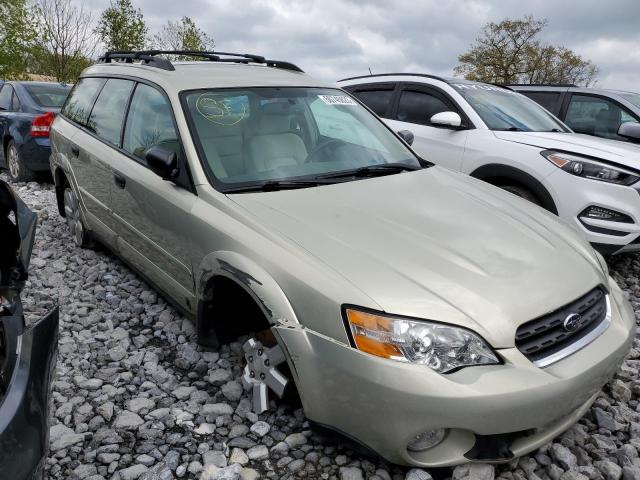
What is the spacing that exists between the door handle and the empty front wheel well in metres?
1.20

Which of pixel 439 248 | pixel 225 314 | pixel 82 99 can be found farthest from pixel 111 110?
pixel 439 248

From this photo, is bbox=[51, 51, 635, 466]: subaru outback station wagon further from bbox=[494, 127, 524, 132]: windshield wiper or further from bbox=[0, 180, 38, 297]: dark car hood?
bbox=[494, 127, 524, 132]: windshield wiper

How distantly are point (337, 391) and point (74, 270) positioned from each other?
324 cm

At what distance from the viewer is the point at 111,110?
4.01 m

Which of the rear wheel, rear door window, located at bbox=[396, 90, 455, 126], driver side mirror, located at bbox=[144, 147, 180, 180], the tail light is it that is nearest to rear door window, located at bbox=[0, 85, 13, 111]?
the tail light

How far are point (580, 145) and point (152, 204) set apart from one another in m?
3.74

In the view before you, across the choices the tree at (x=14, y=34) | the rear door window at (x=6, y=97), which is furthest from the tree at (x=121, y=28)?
the rear door window at (x=6, y=97)

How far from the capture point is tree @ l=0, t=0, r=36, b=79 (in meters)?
23.1

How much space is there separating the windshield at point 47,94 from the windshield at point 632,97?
8.21 meters

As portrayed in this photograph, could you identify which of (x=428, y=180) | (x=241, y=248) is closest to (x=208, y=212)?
(x=241, y=248)

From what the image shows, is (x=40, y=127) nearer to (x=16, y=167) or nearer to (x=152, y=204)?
(x=16, y=167)

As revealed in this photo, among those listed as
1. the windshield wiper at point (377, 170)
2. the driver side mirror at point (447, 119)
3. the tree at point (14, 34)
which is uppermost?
the tree at point (14, 34)

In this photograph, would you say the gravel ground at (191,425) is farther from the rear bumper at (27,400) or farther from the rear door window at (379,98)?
the rear door window at (379,98)

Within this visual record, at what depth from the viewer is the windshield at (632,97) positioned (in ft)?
24.5
